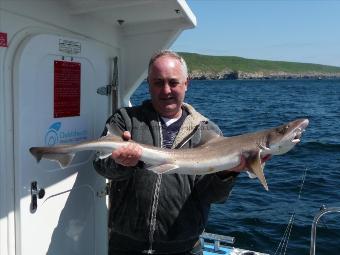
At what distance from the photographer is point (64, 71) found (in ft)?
13.9

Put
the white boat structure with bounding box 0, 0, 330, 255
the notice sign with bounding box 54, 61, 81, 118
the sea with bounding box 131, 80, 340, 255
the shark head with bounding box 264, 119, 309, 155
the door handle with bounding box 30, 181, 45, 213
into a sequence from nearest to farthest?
the white boat structure with bounding box 0, 0, 330, 255 < the shark head with bounding box 264, 119, 309, 155 < the door handle with bounding box 30, 181, 45, 213 < the notice sign with bounding box 54, 61, 81, 118 < the sea with bounding box 131, 80, 340, 255

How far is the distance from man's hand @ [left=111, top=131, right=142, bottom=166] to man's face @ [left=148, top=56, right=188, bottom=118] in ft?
1.75

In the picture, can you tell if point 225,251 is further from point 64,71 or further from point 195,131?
point 64,71

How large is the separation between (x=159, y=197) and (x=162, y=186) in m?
0.09

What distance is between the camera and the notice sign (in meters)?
4.16

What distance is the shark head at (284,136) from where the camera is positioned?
379 centimetres

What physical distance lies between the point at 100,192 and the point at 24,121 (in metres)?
1.52

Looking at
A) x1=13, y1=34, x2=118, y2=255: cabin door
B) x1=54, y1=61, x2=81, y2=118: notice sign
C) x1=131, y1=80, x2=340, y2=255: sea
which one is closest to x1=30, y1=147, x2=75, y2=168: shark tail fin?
x1=13, y1=34, x2=118, y2=255: cabin door

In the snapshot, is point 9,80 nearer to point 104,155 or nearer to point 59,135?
point 59,135

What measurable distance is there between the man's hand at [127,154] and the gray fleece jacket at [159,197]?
7.5 inches

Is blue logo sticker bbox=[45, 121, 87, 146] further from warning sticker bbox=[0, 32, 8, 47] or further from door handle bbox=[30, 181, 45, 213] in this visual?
warning sticker bbox=[0, 32, 8, 47]

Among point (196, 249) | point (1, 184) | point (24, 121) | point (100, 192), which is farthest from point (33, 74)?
point (196, 249)

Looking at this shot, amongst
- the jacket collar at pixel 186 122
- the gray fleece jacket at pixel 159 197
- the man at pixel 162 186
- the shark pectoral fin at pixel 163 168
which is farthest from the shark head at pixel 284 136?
the shark pectoral fin at pixel 163 168

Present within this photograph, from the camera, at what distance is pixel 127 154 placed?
11.9ft
